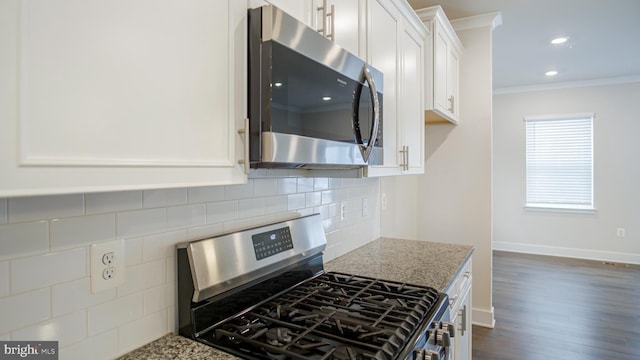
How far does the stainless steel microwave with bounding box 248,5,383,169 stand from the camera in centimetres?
91

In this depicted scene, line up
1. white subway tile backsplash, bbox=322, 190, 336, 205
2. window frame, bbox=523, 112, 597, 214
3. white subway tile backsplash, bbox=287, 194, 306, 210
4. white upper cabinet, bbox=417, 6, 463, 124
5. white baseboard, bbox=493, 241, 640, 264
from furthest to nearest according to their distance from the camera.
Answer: window frame, bbox=523, 112, 597, 214 < white baseboard, bbox=493, 241, 640, 264 < white upper cabinet, bbox=417, 6, 463, 124 < white subway tile backsplash, bbox=322, 190, 336, 205 < white subway tile backsplash, bbox=287, 194, 306, 210

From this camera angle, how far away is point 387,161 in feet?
5.82

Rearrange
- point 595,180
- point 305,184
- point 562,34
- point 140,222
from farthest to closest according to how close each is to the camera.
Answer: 1. point 595,180
2. point 562,34
3. point 305,184
4. point 140,222

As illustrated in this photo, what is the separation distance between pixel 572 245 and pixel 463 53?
3.97 metres

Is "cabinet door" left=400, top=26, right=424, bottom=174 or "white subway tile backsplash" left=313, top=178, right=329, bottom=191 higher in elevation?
"cabinet door" left=400, top=26, right=424, bottom=174

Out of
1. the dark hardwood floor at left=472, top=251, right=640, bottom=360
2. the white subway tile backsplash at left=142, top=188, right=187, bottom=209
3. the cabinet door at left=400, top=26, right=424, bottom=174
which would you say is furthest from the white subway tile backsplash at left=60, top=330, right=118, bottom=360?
the dark hardwood floor at left=472, top=251, right=640, bottom=360

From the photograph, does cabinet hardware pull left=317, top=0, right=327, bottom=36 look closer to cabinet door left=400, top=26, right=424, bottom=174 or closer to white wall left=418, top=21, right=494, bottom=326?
cabinet door left=400, top=26, right=424, bottom=174

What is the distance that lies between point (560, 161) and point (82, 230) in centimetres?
633

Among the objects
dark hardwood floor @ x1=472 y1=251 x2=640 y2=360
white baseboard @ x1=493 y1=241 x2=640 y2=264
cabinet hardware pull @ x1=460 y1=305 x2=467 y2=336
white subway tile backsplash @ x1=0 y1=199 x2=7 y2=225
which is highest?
white subway tile backsplash @ x1=0 y1=199 x2=7 y2=225

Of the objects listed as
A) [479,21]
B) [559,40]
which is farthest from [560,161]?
[479,21]

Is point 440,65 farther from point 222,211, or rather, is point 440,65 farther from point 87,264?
point 87,264

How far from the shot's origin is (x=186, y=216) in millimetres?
1096

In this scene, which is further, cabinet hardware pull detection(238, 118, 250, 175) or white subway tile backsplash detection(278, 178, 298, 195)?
white subway tile backsplash detection(278, 178, 298, 195)

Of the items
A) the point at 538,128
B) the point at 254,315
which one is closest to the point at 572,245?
the point at 538,128
